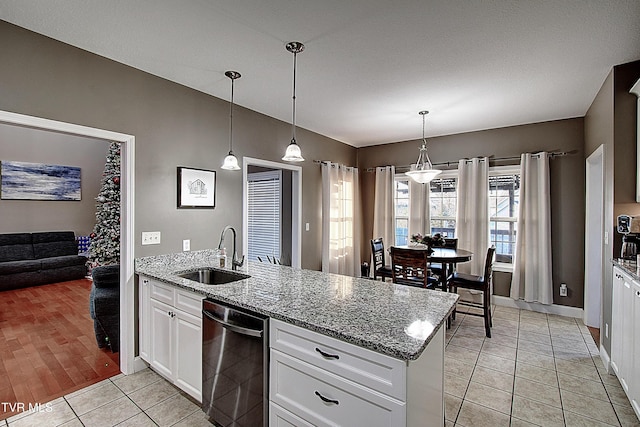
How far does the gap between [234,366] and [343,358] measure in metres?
0.81

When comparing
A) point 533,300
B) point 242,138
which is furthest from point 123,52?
point 533,300

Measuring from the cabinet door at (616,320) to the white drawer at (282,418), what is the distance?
2492mm

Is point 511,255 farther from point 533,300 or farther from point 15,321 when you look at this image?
point 15,321

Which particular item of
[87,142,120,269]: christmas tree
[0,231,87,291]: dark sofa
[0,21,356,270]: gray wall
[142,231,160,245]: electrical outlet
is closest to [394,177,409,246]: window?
[0,21,356,270]: gray wall

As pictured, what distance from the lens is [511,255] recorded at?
15.2ft

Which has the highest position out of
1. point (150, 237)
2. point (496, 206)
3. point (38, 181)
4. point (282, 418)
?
point (38, 181)

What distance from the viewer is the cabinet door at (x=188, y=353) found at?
209 cm

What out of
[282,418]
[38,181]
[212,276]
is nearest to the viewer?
[282,418]

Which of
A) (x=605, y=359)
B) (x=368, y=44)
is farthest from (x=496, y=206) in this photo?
(x=368, y=44)

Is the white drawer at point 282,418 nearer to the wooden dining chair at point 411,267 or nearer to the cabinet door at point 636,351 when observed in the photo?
the cabinet door at point 636,351

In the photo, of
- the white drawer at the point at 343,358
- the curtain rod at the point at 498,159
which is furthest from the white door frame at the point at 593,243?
the white drawer at the point at 343,358

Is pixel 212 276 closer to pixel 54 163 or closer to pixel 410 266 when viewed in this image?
pixel 410 266

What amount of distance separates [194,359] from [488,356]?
2672 mm

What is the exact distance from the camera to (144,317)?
2656 millimetres
